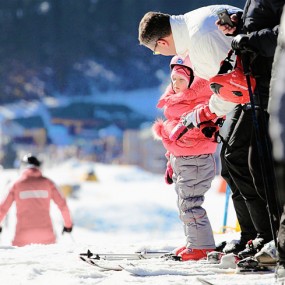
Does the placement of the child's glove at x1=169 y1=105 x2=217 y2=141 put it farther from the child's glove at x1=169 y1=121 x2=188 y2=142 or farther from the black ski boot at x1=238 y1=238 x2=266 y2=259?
the black ski boot at x1=238 y1=238 x2=266 y2=259

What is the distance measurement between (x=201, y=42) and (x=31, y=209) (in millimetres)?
2829

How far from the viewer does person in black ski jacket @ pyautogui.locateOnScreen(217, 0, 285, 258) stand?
2.36 metres

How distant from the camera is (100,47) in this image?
105 metres

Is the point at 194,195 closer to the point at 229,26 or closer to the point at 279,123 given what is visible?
the point at 229,26

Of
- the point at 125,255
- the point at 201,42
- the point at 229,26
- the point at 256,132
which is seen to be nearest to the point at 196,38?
the point at 201,42

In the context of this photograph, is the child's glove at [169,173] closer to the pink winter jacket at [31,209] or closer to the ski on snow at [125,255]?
the ski on snow at [125,255]

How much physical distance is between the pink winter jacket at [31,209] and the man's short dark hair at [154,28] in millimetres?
2581

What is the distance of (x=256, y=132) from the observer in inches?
92.7

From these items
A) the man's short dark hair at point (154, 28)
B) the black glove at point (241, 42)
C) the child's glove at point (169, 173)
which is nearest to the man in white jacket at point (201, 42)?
the man's short dark hair at point (154, 28)

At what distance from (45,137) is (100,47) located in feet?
84.9

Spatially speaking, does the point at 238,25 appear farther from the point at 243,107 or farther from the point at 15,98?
the point at 15,98

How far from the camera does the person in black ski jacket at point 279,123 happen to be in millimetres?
1670

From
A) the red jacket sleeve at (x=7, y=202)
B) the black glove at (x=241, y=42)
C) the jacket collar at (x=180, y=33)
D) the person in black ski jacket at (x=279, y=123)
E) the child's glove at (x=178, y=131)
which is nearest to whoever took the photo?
the person in black ski jacket at (x=279, y=123)

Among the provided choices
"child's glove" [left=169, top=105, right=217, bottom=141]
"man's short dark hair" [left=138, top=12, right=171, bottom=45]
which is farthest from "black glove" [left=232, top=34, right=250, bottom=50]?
"man's short dark hair" [left=138, top=12, right=171, bottom=45]
